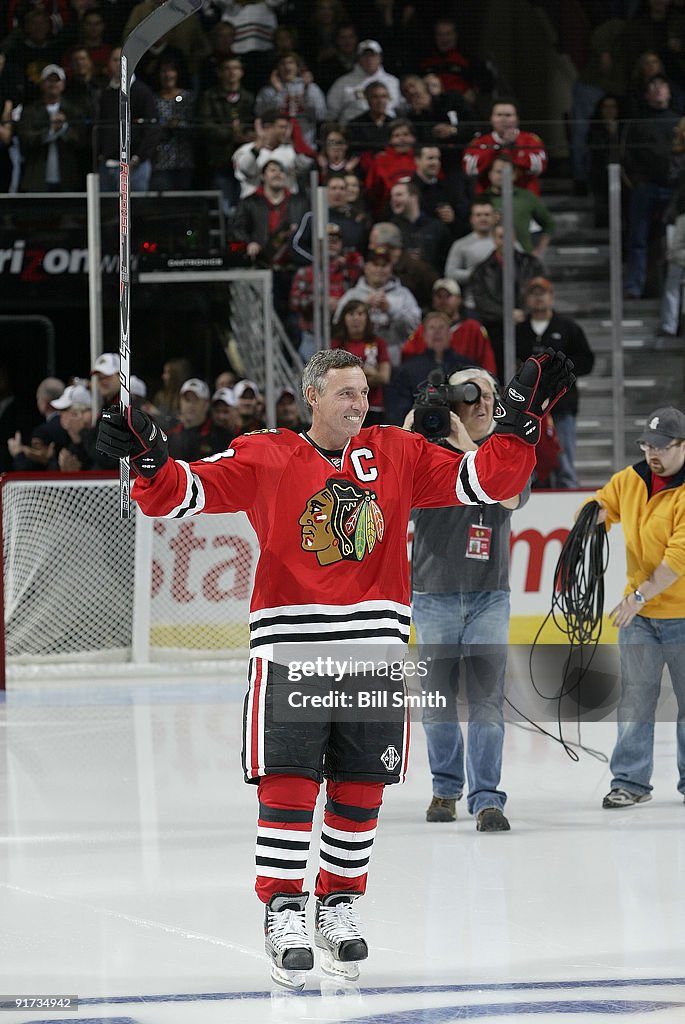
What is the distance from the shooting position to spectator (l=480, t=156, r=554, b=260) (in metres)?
8.75

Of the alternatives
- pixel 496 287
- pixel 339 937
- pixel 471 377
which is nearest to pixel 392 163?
pixel 496 287

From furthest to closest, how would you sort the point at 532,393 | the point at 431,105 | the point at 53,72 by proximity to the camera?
the point at 431,105 < the point at 53,72 < the point at 532,393

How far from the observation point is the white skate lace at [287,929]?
10.2 ft

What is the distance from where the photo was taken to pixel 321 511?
3227 millimetres

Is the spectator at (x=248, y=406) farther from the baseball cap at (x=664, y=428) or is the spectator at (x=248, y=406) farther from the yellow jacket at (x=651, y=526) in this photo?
the baseball cap at (x=664, y=428)

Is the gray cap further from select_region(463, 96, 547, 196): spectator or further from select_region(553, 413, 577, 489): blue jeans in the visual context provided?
select_region(463, 96, 547, 196): spectator

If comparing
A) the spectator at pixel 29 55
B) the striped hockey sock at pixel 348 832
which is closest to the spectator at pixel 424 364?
the spectator at pixel 29 55

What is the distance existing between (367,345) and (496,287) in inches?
32.5

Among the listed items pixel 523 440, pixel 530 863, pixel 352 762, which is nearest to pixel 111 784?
pixel 530 863

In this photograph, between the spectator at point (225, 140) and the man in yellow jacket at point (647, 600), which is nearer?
the man in yellow jacket at point (647, 600)

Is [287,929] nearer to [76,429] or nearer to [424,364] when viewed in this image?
[76,429]

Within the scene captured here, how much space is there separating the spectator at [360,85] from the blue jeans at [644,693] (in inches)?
250

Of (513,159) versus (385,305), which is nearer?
(513,159)

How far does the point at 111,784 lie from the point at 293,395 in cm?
375
